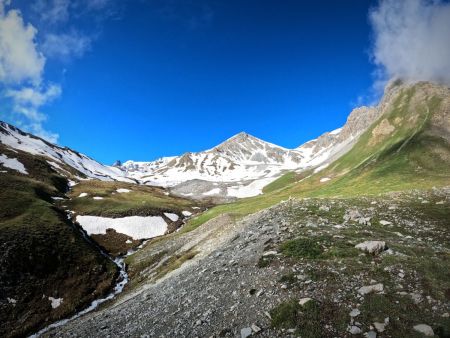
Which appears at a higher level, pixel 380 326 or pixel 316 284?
pixel 316 284

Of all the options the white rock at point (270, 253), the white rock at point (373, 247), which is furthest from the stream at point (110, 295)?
the white rock at point (373, 247)

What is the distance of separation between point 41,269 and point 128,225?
3443cm

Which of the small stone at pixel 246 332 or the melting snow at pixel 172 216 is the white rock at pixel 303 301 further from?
the melting snow at pixel 172 216

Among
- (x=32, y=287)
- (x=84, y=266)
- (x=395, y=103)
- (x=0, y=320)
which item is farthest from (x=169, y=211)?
(x=395, y=103)

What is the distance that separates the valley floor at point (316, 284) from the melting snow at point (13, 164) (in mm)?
105117

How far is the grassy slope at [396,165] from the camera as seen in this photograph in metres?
Result: 71.0

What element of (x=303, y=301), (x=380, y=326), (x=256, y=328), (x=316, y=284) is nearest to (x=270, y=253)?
(x=316, y=284)

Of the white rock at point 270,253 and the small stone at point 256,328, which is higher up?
the white rock at point 270,253

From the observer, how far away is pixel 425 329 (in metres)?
13.6

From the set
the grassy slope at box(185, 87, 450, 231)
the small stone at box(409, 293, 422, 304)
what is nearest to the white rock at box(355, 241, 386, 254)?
the small stone at box(409, 293, 422, 304)

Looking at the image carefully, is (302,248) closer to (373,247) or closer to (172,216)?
(373,247)

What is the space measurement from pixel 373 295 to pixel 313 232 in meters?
10.6

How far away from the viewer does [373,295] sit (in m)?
16.7

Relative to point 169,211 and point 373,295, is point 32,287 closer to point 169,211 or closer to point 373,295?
point 373,295
